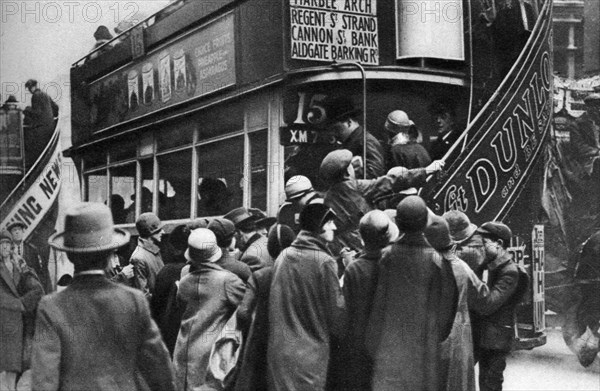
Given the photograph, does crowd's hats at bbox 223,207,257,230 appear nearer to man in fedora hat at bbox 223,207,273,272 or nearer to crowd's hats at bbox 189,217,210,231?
man in fedora hat at bbox 223,207,273,272

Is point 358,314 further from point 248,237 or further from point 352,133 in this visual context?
point 352,133

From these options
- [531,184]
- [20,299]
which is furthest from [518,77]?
[20,299]

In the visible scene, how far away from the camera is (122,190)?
5.05m

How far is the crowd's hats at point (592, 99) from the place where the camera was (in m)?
5.74

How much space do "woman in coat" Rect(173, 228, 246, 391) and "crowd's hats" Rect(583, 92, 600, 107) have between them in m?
2.65

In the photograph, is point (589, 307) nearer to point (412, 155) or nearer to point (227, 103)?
point (412, 155)

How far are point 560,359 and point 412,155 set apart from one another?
1.66m

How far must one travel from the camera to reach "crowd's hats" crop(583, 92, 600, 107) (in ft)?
18.8

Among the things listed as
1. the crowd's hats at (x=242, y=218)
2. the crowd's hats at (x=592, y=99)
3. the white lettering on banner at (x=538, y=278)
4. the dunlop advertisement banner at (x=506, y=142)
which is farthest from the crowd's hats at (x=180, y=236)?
the crowd's hats at (x=592, y=99)

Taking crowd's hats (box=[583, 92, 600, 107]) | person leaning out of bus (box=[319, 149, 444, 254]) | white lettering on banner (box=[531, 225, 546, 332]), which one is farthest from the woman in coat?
crowd's hats (box=[583, 92, 600, 107])

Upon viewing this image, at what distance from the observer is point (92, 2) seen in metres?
4.96

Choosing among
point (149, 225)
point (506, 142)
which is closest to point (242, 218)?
point (149, 225)

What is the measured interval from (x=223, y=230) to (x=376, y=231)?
87cm

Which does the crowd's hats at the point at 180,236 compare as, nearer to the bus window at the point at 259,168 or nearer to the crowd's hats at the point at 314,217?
the bus window at the point at 259,168
